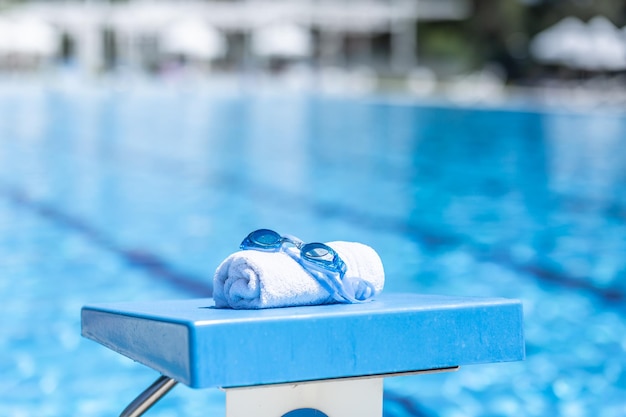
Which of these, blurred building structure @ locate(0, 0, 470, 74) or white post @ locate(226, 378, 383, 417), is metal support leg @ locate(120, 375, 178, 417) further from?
blurred building structure @ locate(0, 0, 470, 74)

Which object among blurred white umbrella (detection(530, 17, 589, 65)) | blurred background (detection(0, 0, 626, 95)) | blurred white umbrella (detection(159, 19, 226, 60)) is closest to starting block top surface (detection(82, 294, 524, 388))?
blurred white umbrella (detection(530, 17, 589, 65))

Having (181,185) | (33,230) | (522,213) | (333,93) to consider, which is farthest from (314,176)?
(333,93)

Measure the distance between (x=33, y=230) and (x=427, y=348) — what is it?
5236mm

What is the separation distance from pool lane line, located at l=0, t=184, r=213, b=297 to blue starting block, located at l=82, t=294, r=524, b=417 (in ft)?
10.3

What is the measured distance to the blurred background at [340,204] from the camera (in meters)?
3.56

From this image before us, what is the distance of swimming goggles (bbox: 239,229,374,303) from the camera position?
1579 mm

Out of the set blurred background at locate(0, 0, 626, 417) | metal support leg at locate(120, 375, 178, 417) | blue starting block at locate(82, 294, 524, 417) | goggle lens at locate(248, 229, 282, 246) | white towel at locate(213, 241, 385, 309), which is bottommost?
blurred background at locate(0, 0, 626, 417)

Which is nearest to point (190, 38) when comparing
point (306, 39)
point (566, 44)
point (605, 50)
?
point (306, 39)

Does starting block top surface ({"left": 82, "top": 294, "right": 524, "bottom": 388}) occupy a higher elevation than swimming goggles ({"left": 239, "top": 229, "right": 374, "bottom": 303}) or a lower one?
lower

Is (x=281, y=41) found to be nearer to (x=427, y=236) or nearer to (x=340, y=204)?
(x=340, y=204)

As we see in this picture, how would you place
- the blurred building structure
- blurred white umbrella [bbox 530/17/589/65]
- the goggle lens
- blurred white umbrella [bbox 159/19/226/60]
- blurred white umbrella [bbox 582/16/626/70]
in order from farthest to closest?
1. the blurred building structure
2. blurred white umbrella [bbox 159/19/226/60]
3. blurred white umbrella [bbox 530/17/589/65]
4. blurred white umbrella [bbox 582/16/626/70]
5. the goggle lens

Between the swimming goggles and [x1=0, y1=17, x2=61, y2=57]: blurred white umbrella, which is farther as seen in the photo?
[x1=0, y1=17, x2=61, y2=57]: blurred white umbrella

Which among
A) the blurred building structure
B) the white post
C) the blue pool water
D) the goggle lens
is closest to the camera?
the white post

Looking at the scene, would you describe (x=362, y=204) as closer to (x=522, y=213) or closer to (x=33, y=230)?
(x=522, y=213)
